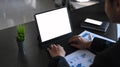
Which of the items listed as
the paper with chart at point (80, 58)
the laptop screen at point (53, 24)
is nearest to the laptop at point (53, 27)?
the laptop screen at point (53, 24)

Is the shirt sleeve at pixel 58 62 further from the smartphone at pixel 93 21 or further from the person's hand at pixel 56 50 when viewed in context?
the smartphone at pixel 93 21

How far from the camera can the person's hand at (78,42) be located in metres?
1.43

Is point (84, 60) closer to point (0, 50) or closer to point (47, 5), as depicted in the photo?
point (0, 50)

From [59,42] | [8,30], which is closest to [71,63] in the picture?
[59,42]

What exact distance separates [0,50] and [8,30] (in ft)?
0.75

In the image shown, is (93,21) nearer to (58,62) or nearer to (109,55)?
(58,62)

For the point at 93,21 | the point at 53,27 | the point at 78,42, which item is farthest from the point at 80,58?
the point at 93,21

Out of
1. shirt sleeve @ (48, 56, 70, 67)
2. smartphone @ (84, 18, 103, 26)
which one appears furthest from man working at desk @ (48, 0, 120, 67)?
smartphone @ (84, 18, 103, 26)

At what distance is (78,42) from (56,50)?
0.56ft

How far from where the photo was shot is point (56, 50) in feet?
4.47

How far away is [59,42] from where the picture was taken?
1.47 meters

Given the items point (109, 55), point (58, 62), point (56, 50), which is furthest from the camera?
point (56, 50)

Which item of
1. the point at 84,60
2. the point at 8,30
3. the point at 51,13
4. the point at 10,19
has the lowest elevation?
the point at 10,19

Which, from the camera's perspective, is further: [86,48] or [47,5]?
[47,5]
